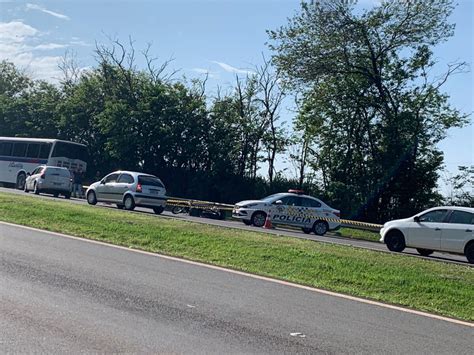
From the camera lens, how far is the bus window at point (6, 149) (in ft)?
140

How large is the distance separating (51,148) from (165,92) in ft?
29.4

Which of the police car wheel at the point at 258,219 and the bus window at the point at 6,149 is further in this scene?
the bus window at the point at 6,149

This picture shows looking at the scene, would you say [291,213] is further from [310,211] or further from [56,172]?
[56,172]

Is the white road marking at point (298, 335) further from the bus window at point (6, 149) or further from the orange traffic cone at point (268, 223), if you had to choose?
the bus window at point (6, 149)

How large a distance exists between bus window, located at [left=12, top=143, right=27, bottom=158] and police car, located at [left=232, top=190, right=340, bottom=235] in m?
20.6

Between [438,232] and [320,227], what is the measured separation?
8.97 m

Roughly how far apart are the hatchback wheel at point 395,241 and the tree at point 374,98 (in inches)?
666

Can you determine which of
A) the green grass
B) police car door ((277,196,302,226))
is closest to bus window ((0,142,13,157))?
the green grass

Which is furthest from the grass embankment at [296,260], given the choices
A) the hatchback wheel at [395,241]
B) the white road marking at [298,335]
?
the hatchback wheel at [395,241]

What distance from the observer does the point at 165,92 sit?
44281 mm

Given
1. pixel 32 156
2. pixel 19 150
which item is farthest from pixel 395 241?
pixel 19 150

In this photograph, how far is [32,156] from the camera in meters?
40.7

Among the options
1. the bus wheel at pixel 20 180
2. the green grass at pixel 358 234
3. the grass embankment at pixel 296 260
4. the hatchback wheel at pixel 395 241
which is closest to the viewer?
the grass embankment at pixel 296 260

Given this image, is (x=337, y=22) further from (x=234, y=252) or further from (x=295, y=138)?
(x=234, y=252)
